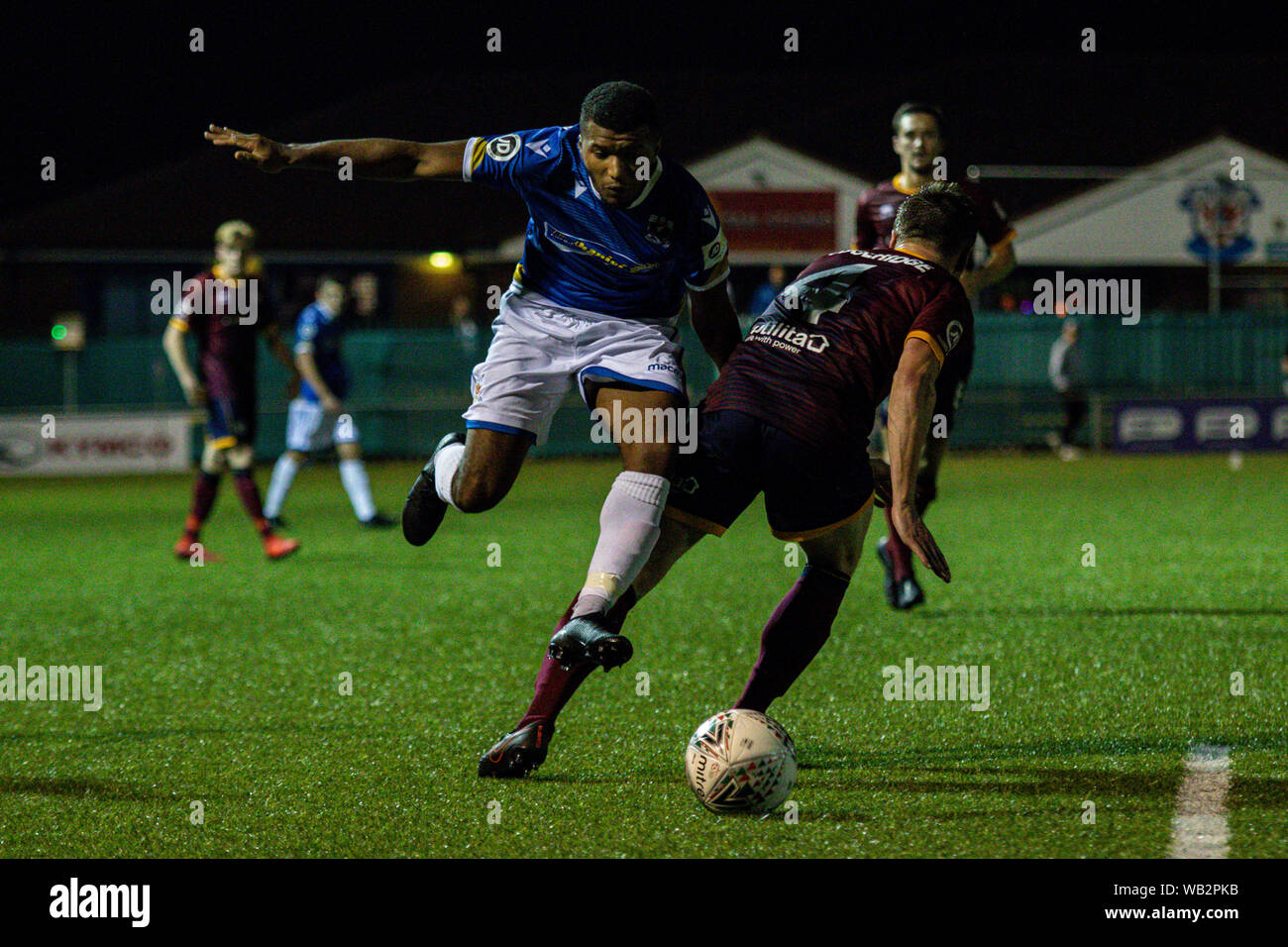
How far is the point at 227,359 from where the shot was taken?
11031 mm

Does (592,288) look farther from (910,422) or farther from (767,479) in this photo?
(910,422)

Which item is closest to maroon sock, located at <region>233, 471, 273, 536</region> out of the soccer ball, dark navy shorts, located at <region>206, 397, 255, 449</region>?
dark navy shorts, located at <region>206, 397, 255, 449</region>

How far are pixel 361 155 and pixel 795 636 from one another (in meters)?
1.98

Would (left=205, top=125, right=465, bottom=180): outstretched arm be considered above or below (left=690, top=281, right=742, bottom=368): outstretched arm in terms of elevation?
above

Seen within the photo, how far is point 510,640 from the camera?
759 cm

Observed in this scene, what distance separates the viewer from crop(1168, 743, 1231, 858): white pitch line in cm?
382

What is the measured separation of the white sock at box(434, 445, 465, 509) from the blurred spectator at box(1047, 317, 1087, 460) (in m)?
19.5

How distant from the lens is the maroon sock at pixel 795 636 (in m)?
4.77

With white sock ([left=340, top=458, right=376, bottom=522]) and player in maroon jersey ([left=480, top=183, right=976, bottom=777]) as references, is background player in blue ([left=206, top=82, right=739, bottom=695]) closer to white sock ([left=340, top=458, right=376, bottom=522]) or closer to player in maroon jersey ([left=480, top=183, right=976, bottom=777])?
player in maroon jersey ([left=480, top=183, right=976, bottom=777])

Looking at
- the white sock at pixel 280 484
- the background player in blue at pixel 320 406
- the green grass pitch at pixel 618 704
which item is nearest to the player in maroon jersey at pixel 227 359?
the green grass pitch at pixel 618 704

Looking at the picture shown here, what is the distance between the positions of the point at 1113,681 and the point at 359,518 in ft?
28.6

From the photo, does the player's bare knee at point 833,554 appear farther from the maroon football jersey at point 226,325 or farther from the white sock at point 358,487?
the white sock at point 358,487

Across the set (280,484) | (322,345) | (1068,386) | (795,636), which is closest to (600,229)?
(795,636)
